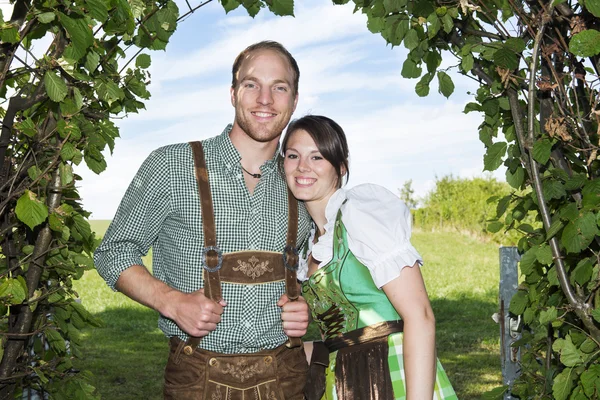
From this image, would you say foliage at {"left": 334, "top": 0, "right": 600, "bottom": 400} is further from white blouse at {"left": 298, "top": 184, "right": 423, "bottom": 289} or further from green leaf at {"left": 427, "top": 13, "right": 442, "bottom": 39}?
white blouse at {"left": 298, "top": 184, "right": 423, "bottom": 289}

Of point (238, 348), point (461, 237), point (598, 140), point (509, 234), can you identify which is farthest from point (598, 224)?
point (461, 237)

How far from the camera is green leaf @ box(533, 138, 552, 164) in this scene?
9.01ft

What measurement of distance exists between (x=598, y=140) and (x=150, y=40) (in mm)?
2240

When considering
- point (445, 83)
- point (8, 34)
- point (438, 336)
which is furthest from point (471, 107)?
point (438, 336)

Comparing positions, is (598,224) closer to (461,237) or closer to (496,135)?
(496,135)

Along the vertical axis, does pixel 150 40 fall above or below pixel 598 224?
above

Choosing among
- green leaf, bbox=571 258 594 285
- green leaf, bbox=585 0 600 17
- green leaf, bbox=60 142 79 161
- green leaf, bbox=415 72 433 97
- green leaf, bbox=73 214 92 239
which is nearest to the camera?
green leaf, bbox=585 0 600 17

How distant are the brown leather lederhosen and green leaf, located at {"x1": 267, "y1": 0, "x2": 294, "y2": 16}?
54.4 inches

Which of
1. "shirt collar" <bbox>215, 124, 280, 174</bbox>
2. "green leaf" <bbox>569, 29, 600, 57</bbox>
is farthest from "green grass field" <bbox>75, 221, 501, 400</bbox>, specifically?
"green leaf" <bbox>569, 29, 600, 57</bbox>

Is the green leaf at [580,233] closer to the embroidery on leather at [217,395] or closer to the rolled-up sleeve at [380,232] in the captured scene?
the rolled-up sleeve at [380,232]

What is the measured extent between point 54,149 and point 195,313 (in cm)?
102

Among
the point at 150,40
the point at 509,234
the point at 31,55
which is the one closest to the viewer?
the point at 31,55

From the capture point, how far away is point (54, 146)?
3086 mm

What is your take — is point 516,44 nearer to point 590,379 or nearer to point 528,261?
point 528,261
